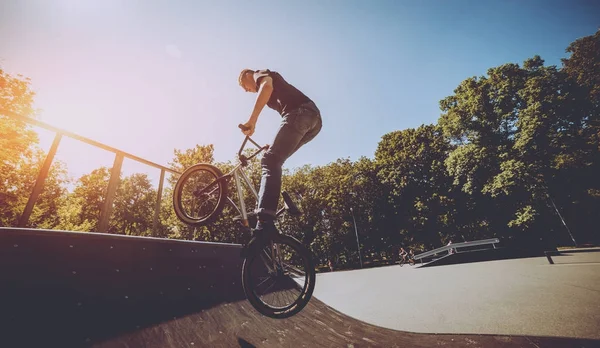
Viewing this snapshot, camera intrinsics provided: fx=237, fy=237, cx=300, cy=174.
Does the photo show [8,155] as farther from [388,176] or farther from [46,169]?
[388,176]

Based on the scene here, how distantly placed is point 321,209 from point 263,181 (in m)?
32.3

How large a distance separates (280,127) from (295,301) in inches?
79.3

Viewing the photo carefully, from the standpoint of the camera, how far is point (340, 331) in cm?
347

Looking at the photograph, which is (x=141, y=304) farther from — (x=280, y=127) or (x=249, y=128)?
(x=280, y=127)

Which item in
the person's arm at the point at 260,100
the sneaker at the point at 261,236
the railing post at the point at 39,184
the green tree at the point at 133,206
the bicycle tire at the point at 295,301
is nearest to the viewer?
the bicycle tire at the point at 295,301

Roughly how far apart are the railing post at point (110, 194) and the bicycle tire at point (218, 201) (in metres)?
0.99

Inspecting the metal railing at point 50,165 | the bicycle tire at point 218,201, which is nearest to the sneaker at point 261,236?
the bicycle tire at point 218,201

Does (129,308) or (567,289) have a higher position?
(129,308)

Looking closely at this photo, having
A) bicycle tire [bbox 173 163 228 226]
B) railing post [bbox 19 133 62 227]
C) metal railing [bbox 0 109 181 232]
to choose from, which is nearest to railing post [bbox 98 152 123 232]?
metal railing [bbox 0 109 181 232]

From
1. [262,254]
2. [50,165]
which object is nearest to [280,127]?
[262,254]

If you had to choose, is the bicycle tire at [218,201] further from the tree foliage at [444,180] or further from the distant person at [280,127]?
the tree foliage at [444,180]

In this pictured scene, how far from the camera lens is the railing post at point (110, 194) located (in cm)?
377

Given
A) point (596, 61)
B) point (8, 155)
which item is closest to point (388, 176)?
point (596, 61)

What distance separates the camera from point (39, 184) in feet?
10.1
